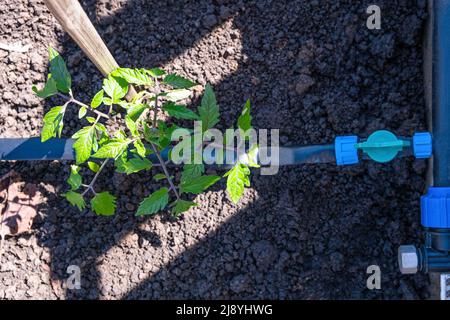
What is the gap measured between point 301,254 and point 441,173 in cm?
49

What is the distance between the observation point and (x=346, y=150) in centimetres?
126

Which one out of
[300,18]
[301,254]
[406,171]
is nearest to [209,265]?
[301,254]

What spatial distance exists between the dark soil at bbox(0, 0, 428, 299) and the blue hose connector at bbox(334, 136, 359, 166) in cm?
26

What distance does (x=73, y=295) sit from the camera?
1.59 metres

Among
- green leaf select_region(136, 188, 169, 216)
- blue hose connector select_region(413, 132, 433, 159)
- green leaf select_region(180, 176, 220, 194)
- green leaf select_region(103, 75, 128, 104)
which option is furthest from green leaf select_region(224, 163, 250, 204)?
blue hose connector select_region(413, 132, 433, 159)

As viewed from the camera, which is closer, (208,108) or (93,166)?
(208,108)

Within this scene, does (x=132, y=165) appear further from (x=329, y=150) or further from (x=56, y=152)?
(x=329, y=150)

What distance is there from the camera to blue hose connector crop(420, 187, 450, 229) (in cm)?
120

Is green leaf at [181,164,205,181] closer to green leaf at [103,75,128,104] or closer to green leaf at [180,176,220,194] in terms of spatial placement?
green leaf at [180,176,220,194]

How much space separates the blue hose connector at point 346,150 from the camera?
1.25 m

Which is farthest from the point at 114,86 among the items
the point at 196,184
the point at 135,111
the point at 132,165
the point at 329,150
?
the point at 329,150

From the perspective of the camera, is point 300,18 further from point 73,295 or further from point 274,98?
A: point 73,295

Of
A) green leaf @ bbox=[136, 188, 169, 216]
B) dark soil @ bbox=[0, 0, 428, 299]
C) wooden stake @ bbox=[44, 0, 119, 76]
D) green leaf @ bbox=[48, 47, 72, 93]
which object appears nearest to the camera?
wooden stake @ bbox=[44, 0, 119, 76]

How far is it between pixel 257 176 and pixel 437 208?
1.77 feet
